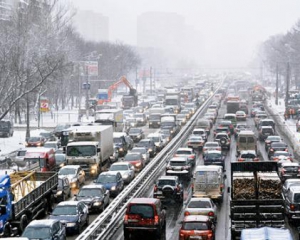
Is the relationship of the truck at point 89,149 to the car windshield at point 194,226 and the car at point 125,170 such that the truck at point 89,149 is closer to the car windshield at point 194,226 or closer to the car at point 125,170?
the car at point 125,170

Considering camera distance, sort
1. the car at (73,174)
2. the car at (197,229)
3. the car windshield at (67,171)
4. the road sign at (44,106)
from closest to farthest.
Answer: the car at (197,229), the car at (73,174), the car windshield at (67,171), the road sign at (44,106)

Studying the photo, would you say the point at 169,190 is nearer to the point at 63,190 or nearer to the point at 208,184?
the point at 208,184

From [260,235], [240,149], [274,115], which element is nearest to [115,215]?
[260,235]

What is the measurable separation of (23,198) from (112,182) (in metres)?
9.40

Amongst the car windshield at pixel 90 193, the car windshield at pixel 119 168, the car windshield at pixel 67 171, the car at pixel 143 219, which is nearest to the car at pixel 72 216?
the car at pixel 143 219

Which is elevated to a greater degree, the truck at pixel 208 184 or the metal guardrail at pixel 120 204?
the truck at pixel 208 184

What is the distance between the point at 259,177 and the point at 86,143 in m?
18.4

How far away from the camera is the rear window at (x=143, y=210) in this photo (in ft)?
89.8

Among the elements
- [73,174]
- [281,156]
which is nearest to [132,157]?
[73,174]

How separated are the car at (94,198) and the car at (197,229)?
717cm

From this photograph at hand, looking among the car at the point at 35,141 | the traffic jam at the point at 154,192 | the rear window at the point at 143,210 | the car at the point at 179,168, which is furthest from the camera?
the car at the point at 35,141

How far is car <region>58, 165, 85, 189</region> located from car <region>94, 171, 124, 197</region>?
76.0 inches

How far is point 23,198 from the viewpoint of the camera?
94.1 ft

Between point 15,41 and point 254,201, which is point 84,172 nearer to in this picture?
point 254,201
